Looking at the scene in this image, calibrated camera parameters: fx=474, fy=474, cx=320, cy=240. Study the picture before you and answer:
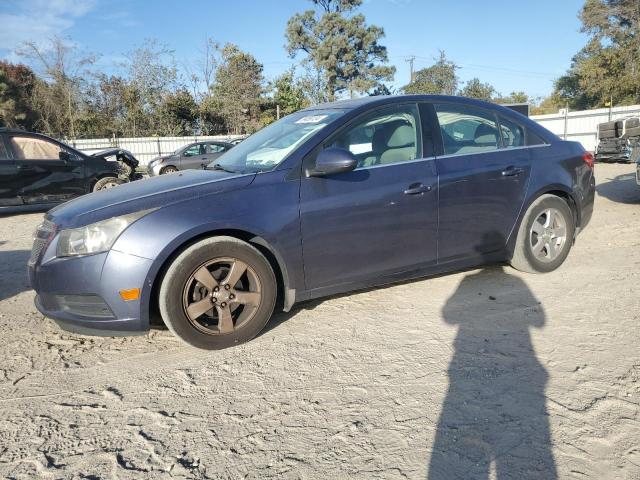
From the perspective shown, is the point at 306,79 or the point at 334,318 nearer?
the point at 334,318

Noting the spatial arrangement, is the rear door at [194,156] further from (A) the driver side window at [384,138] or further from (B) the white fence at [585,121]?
(B) the white fence at [585,121]

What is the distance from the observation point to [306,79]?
39906 mm

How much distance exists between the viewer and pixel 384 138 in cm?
369

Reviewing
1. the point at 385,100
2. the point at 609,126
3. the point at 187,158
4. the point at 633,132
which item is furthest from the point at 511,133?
the point at 187,158

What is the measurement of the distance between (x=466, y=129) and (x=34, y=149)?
831cm

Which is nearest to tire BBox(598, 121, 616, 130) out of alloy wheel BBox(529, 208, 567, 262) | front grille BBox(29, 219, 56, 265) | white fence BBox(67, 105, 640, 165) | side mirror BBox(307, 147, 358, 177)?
white fence BBox(67, 105, 640, 165)

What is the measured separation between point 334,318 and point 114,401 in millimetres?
1621

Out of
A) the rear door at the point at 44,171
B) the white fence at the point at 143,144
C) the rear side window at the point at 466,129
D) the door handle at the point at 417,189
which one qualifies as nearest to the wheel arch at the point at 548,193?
the rear side window at the point at 466,129

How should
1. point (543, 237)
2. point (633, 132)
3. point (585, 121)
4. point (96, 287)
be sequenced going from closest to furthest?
point (96, 287), point (543, 237), point (633, 132), point (585, 121)

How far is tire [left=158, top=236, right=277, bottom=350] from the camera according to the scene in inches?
115

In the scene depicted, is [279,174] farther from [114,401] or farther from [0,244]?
[0,244]

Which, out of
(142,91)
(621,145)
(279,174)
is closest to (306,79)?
(142,91)

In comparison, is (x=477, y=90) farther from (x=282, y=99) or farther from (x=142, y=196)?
(x=142, y=196)

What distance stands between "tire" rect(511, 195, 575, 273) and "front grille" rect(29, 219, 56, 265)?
371 cm
